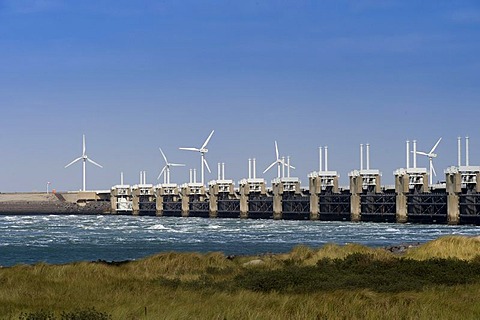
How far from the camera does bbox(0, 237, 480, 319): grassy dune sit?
717 inches

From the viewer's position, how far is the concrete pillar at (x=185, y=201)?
191150 millimetres

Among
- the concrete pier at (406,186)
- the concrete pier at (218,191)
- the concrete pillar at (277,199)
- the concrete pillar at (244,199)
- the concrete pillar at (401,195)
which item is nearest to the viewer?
the concrete pillar at (401,195)

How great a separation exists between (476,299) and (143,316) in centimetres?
914

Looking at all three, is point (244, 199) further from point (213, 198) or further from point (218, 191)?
point (213, 198)

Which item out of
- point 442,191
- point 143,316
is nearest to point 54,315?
point 143,316

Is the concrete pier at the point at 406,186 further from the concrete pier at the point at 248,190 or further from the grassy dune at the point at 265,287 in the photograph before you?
the grassy dune at the point at 265,287

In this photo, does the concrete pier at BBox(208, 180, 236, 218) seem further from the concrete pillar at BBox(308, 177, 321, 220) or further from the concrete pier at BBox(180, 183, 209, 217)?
the concrete pillar at BBox(308, 177, 321, 220)

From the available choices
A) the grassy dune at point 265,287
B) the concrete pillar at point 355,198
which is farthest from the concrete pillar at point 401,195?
the grassy dune at point 265,287

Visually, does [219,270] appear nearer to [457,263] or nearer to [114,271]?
[114,271]

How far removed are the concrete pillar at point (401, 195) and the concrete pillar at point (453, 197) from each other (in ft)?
31.2

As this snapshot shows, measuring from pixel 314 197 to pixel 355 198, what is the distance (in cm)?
1275

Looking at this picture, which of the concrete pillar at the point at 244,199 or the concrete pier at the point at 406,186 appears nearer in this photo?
the concrete pier at the point at 406,186

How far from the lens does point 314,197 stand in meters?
150

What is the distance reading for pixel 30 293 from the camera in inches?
888
